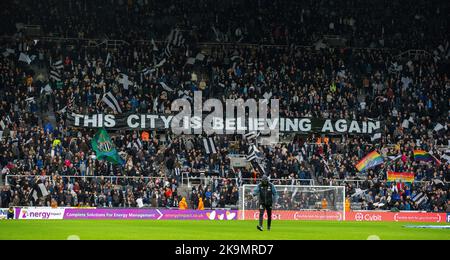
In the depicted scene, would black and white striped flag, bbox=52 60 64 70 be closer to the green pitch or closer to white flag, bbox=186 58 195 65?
white flag, bbox=186 58 195 65

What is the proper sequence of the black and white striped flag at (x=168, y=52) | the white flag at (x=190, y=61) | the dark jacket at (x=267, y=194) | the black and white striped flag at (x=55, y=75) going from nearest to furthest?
the dark jacket at (x=267, y=194) → the black and white striped flag at (x=55, y=75) → the black and white striped flag at (x=168, y=52) → the white flag at (x=190, y=61)

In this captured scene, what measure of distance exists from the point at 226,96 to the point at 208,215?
12557 mm

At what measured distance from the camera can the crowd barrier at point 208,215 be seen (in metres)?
41.2

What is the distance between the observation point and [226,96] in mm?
54438

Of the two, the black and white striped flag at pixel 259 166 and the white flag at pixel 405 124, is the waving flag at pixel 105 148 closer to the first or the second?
the black and white striped flag at pixel 259 166

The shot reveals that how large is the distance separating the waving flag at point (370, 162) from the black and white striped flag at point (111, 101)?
15397 mm

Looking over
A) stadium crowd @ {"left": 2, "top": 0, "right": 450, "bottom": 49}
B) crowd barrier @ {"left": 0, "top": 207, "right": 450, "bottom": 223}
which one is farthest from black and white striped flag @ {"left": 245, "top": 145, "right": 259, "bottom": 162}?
stadium crowd @ {"left": 2, "top": 0, "right": 450, "bottom": 49}

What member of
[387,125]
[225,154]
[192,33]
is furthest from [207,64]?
[387,125]

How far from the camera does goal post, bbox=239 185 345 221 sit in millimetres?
43812

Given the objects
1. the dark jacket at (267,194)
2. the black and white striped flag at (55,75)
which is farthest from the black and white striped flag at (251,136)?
the dark jacket at (267,194)

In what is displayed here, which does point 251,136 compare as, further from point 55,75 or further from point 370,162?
point 55,75

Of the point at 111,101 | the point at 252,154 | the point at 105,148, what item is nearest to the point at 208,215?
the point at 252,154
